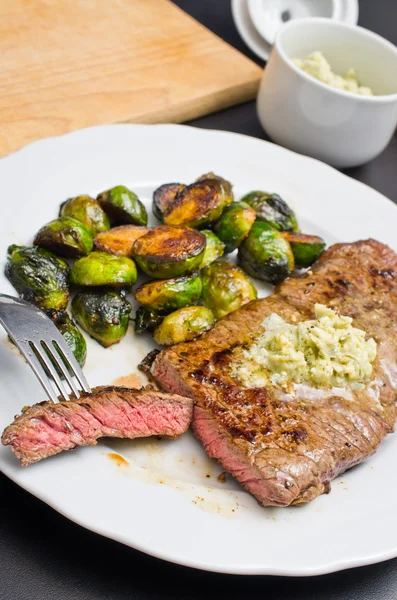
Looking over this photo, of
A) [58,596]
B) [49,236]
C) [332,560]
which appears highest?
[49,236]

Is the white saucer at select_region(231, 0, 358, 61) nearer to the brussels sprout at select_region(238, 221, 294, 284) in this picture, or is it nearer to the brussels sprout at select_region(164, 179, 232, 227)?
the brussels sprout at select_region(164, 179, 232, 227)

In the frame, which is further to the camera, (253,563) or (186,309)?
(186,309)

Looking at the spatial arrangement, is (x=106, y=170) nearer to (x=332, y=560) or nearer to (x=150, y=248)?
(x=150, y=248)

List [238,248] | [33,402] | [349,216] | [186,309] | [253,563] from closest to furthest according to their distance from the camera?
[253,563] → [33,402] → [186,309] → [238,248] → [349,216]

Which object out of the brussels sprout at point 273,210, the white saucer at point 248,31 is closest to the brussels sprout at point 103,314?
the brussels sprout at point 273,210

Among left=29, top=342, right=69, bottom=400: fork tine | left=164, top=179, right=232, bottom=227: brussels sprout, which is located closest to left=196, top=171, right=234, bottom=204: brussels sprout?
left=164, top=179, right=232, bottom=227: brussels sprout

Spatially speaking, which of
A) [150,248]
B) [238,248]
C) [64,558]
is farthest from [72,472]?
[238,248]

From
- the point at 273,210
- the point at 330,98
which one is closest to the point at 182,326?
the point at 273,210

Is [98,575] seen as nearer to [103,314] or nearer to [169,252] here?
[103,314]

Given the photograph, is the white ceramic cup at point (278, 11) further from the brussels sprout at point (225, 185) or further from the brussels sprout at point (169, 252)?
the brussels sprout at point (169, 252)
